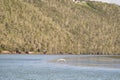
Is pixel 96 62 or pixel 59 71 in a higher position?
pixel 59 71

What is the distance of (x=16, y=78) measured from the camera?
6284 centimetres

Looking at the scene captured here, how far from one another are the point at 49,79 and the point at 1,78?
7211 millimetres

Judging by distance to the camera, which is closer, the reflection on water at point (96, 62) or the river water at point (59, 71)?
the river water at point (59, 71)

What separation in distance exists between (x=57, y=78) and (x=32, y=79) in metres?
4.36

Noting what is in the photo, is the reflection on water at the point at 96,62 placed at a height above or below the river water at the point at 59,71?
below

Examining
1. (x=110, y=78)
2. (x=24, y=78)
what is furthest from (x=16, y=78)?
(x=110, y=78)

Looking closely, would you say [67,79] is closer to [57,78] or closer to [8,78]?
[57,78]

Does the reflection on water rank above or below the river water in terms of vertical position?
below

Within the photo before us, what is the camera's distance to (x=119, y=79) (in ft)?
205

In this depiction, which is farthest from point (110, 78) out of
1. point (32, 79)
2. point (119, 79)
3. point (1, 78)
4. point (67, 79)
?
point (1, 78)

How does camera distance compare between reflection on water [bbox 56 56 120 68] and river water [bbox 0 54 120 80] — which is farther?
reflection on water [bbox 56 56 120 68]

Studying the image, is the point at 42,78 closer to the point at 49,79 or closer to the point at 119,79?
the point at 49,79

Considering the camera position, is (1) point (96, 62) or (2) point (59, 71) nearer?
(2) point (59, 71)

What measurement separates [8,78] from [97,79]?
44.2 ft
